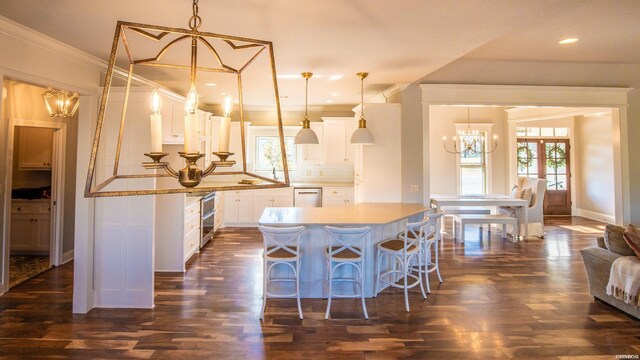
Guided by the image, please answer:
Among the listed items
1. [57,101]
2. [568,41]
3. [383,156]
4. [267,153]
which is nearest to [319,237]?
[383,156]

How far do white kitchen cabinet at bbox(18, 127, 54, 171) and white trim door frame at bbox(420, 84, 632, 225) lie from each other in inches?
224

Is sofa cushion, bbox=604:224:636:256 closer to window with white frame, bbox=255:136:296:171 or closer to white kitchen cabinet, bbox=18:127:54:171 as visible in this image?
window with white frame, bbox=255:136:296:171

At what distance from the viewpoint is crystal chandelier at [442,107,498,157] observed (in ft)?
25.0

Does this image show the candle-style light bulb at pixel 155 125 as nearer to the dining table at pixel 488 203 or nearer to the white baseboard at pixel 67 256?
the white baseboard at pixel 67 256

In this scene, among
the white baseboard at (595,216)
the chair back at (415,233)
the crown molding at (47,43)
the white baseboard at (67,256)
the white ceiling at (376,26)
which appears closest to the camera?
the white ceiling at (376,26)

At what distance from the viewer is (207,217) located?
5.56 m

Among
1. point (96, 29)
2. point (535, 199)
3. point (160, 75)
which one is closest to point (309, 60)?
point (96, 29)

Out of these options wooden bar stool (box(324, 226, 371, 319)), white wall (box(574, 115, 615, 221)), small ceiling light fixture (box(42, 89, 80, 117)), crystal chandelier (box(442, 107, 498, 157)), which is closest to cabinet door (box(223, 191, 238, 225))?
small ceiling light fixture (box(42, 89, 80, 117))

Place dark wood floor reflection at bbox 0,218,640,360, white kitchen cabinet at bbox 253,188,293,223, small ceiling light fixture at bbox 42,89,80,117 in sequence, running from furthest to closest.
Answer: white kitchen cabinet at bbox 253,188,293,223 < small ceiling light fixture at bbox 42,89,80,117 < dark wood floor reflection at bbox 0,218,640,360

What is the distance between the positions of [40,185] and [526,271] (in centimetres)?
734

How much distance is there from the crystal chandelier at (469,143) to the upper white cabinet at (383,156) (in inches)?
135

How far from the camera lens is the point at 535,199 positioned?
6.46m

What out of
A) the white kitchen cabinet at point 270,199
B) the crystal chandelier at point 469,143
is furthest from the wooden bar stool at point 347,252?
the crystal chandelier at point 469,143

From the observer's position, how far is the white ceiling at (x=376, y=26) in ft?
7.48
